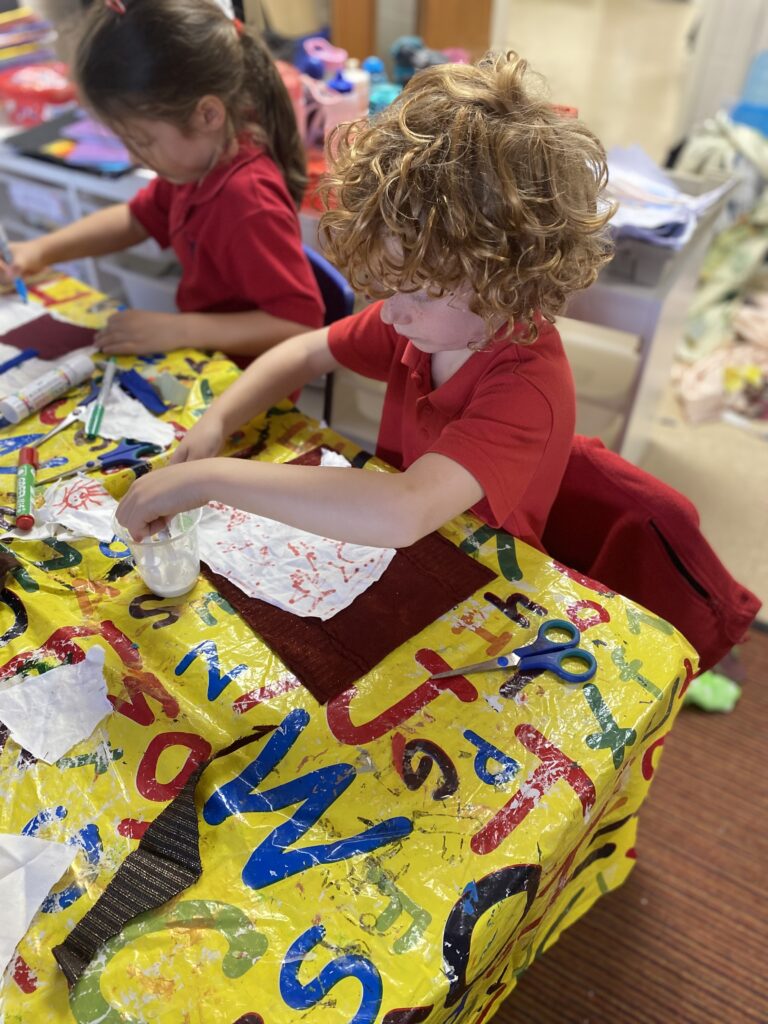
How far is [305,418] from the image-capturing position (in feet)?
3.22

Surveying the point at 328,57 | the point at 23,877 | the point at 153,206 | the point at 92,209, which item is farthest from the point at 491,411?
the point at 92,209

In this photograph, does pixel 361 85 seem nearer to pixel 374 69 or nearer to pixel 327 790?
pixel 374 69

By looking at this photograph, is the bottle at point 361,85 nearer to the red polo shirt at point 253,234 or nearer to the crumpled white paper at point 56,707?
the red polo shirt at point 253,234

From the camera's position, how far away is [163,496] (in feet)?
2.40

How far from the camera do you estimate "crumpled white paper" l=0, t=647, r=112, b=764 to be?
66cm

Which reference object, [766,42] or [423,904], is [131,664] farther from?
[766,42]

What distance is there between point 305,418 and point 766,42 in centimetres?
257

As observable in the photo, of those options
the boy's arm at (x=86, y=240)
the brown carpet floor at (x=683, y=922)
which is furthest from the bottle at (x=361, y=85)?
the brown carpet floor at (x=683, y=922)

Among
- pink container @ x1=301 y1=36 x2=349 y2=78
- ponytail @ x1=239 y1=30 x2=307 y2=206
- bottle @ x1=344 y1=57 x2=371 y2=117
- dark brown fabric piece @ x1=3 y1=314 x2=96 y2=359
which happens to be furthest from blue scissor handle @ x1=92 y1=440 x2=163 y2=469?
pink container @ x1=301 y1=36 x2=349 y2=78

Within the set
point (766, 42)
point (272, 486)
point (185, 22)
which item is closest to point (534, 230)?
point (272, 486)

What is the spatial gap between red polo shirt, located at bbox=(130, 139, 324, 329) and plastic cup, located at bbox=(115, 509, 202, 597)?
19.7 inches

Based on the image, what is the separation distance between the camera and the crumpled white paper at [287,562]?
77 centimetres

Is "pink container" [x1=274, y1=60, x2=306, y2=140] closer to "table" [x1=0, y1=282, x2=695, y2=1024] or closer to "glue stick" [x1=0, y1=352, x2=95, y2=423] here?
"glue stick" [x1=0, y1=352, x2=95, y2=423]

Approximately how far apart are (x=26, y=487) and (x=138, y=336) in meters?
0.30
